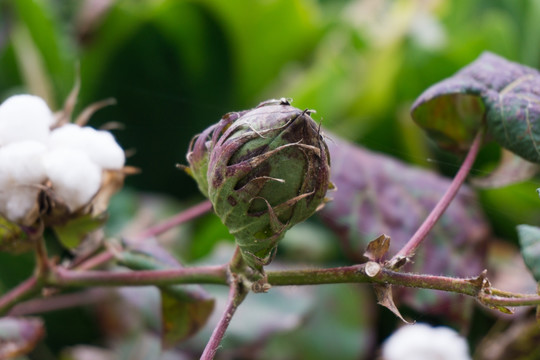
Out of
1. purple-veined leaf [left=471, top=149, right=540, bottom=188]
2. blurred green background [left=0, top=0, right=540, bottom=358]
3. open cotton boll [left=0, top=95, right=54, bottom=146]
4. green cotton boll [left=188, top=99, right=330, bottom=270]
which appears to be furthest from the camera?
blurred green background [left=0, top=0, right=540, bottom=358]

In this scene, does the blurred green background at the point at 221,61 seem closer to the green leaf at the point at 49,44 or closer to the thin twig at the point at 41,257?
the green leaf at the point at 49,44

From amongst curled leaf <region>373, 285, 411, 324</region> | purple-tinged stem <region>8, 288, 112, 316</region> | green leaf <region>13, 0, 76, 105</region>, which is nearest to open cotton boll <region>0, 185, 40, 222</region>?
curled leaf <region>373, 285, 411, 324</region>

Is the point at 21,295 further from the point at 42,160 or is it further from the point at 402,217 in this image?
the point at 402,217

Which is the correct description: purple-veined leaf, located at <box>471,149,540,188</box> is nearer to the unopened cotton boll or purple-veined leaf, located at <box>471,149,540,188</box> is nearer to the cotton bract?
the unopened cotton boll

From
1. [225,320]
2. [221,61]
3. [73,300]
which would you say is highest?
[225,320]

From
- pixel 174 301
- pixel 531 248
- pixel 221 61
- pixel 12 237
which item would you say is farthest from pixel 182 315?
pixel 221 61

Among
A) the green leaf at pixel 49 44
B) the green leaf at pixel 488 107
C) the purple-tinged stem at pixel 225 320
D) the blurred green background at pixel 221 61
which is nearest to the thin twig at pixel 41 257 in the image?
the purple-tinged stem at pixel 225 320
